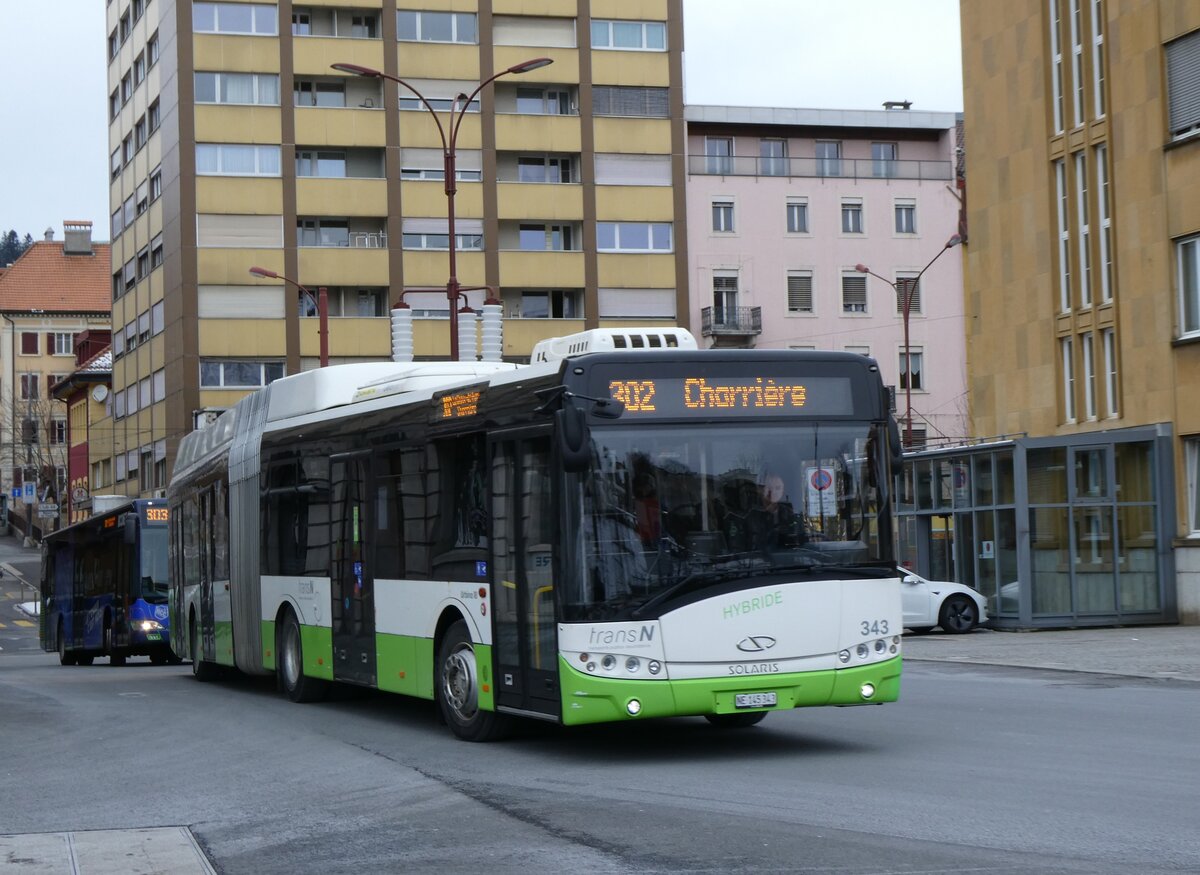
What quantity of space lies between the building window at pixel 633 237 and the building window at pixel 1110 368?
123ft

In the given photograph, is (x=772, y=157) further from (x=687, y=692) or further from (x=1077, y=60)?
(x=687, y=692)

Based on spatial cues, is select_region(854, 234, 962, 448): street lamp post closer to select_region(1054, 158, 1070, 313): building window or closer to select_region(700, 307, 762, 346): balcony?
select_region(700, 307, 762, 346): balcony

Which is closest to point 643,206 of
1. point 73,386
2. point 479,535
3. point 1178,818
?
point 73,386

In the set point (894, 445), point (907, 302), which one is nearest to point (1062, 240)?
point (907, 302)

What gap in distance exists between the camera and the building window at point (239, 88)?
6794cm

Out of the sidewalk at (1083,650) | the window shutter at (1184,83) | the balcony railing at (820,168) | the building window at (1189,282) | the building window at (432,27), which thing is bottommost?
the sidewalk at (1083,650)

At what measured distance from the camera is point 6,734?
15719 mm

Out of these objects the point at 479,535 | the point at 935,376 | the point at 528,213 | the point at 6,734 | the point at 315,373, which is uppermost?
the point at 528,213

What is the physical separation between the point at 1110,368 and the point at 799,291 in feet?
134

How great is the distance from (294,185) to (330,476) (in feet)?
172

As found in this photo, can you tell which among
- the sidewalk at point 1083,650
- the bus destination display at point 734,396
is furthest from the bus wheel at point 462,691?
the sidewalk at point 1083,650

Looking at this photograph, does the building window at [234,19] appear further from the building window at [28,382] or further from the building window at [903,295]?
the building window at [28,382]

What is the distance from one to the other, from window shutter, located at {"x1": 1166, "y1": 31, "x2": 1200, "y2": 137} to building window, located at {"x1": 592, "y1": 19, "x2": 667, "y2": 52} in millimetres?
40826

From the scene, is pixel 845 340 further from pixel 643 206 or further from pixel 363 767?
pixel 363 767
